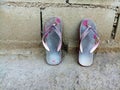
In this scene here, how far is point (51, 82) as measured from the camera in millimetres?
1524

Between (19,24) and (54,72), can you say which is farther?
(19,24)

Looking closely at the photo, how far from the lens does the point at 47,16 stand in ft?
5.70

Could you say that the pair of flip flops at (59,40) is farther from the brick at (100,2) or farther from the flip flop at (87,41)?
the brick at (100,2)

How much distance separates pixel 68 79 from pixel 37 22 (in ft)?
1.76

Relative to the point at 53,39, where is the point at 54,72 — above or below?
below

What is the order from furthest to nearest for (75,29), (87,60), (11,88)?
(75,29), (87,60), (11,88)

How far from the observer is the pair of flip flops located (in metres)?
1.67

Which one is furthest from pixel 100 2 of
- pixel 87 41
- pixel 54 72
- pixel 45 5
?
pixel 54 72

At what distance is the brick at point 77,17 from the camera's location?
1.71 m

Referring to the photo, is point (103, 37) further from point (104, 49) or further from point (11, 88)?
point (11, 88)

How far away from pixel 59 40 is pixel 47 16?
0.23m

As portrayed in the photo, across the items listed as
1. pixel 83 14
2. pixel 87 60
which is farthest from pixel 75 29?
pixel 87 60

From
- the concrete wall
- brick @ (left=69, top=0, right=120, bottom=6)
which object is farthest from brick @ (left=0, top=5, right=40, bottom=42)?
brick @ (left=69, top=0, right=120, bottom=6)

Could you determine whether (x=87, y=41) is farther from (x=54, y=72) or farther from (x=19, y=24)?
(x=19, y=24)
